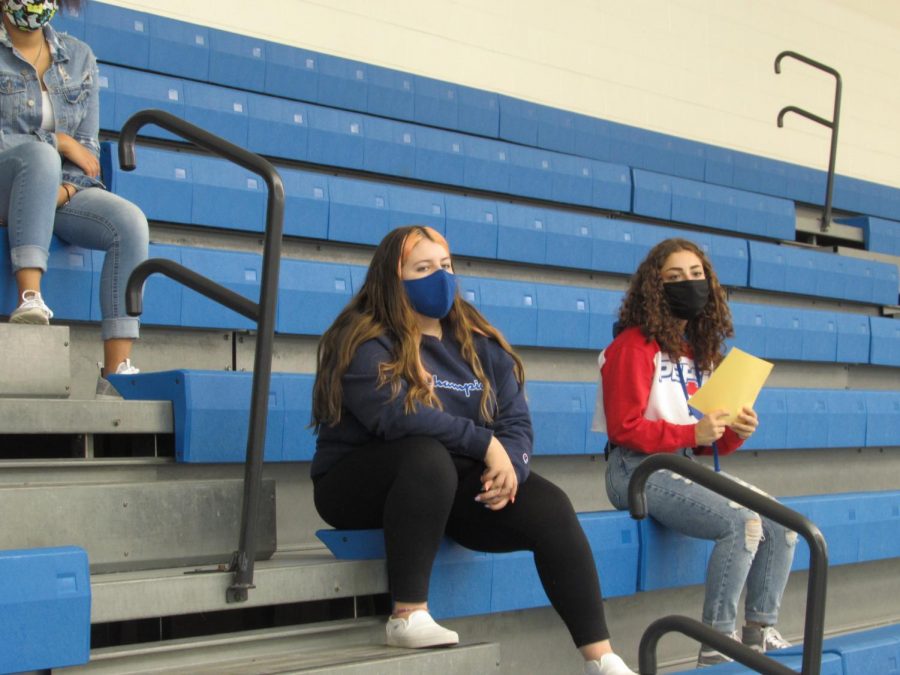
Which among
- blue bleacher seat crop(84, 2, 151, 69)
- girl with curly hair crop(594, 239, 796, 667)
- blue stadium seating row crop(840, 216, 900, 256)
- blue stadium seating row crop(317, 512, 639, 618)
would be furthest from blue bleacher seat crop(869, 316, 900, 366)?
blue bleacher seat crop(84, 2, 151, 69)

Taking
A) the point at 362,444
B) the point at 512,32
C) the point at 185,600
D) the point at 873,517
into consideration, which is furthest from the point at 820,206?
the point at 185,600

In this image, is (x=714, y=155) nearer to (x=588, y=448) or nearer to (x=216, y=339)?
(x=588, y=448)

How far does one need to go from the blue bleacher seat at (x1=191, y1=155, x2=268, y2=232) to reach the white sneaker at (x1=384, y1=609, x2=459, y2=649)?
1454 mm

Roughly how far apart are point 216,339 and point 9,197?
0.63 metres

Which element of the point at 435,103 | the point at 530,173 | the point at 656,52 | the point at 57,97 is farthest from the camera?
the point at 656,52

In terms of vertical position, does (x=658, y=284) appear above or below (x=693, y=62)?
below

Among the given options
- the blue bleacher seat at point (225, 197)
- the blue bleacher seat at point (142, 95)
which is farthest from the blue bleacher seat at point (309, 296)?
the blue bleacher seat at point (142, 95)

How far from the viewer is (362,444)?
1.87m

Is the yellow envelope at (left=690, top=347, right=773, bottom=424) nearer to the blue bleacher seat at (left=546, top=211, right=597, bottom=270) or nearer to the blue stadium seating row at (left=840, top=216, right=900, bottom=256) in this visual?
the blue bleacher seat at (left=546, top=211, right=597, bottom=270)

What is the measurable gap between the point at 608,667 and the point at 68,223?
1303 millimetres

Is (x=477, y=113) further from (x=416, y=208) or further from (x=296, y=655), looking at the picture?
(x=296, y=655)

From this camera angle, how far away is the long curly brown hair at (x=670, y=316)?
2.33 m

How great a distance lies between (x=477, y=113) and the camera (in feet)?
13.9

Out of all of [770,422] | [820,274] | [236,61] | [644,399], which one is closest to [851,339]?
[820,274]
